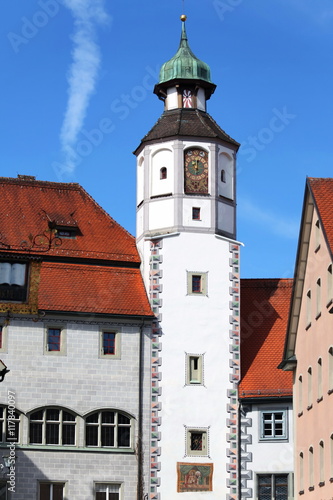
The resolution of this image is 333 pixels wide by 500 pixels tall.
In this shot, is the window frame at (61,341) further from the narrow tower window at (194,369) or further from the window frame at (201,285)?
the window frame at (201,285)

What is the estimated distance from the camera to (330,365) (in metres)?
38.2

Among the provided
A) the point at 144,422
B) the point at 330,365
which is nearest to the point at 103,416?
the point at 144,422

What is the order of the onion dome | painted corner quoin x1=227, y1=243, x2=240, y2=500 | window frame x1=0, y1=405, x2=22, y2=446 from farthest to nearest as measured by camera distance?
the onion dome < painted corner quoin x1=227, y1=243, x2=240, y2=500 < window frame x1=0, y1=405, x2=22, y2=446

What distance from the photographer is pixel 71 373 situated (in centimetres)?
4847

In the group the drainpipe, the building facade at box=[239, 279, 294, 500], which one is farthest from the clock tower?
the building facade at box=[239, 279, 294, 500]

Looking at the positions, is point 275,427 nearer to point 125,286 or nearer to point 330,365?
point 125,286

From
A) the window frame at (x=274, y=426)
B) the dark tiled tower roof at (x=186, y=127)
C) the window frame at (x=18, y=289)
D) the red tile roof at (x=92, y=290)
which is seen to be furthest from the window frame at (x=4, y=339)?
the dark tiled tower roof at (x=186, y=127)

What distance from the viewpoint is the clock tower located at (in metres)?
48.6

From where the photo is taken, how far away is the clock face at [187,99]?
54469 mm

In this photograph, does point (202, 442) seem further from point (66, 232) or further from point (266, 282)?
point (66, 232)

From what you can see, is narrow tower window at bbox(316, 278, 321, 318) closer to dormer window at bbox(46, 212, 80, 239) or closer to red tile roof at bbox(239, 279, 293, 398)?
red tile roof at bbox(239, 279, 293, 398)

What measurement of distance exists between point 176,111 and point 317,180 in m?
14.7

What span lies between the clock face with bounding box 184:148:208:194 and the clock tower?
0.04 meters

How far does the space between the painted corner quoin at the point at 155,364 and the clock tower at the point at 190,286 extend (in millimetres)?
38
